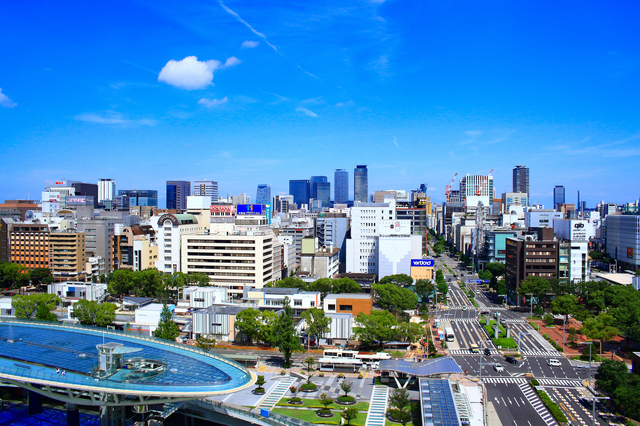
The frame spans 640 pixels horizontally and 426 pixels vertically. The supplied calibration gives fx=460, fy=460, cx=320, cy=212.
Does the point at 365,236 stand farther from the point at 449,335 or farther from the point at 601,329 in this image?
the point at 601,329

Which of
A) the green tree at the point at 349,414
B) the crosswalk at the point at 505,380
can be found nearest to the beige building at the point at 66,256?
the green tree at the point at 349,414

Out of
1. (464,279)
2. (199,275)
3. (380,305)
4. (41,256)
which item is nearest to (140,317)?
(199,275)

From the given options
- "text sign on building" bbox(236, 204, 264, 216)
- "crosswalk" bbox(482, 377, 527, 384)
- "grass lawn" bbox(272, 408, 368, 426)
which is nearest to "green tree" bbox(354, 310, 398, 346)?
"crosswalk" bbox(482, 377, 527, 384)

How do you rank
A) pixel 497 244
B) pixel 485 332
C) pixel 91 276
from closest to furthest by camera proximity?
pixel 485 332, pixel 91 276, pixel 497 244

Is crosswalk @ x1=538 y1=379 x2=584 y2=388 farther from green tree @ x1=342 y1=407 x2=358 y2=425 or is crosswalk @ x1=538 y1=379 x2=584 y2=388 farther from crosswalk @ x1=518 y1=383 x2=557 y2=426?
green tree @ x1=342 y1=407 x2=358 y2=425

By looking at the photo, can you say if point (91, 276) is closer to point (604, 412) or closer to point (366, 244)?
point (366, 244)

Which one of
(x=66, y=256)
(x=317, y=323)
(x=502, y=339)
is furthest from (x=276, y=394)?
(x=66, y=256)
